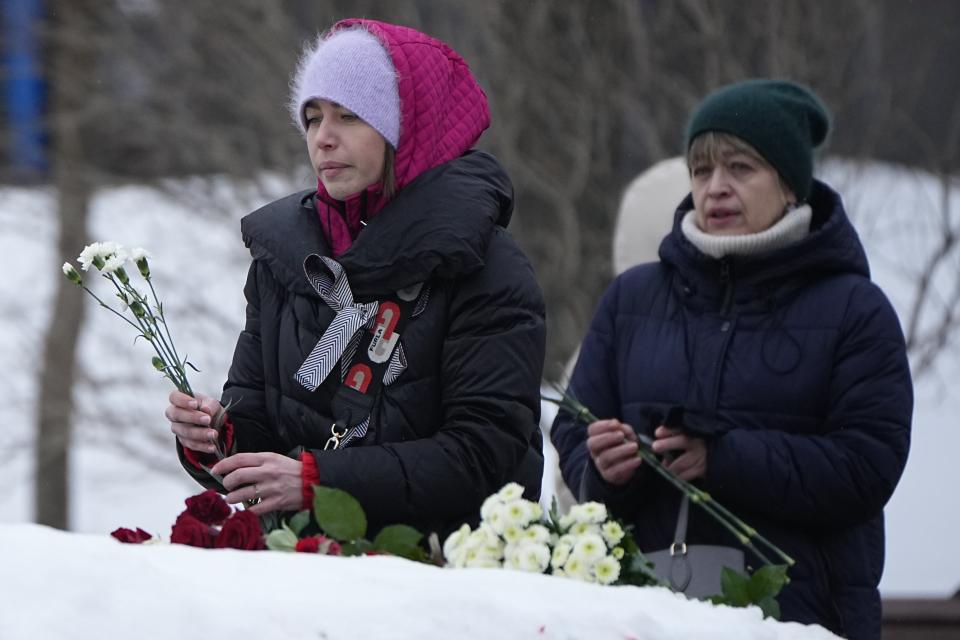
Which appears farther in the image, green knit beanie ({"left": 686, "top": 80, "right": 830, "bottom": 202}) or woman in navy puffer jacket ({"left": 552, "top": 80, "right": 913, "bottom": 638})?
green knit beanie ({"left": 686, "top": 80, "right": 830, "bottom": 202})

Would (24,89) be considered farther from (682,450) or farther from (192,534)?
(192,534)

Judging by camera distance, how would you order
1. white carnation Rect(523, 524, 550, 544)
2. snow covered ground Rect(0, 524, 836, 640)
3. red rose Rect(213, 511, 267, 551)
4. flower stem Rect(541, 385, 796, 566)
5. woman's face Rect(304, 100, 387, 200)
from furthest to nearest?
flower stem Rect(541, 385, 796, 566) < woman's face Rect(304, 100, 387, 200) < white carnation Rect(523, 524, 550, 544) < red rose Rect(213, 511, 267, 551) < snow covered ground Rect(0, 524, 836, 640)

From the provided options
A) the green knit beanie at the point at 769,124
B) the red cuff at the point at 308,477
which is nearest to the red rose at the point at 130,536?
the red cuff at the point at 308,477

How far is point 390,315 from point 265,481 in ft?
1.08

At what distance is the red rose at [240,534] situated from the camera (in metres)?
2.02

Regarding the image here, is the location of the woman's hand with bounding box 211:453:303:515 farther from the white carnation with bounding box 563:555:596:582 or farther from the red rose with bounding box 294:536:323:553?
the white carnation with bounding box 563:555:596:582

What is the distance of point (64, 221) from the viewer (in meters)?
7.43

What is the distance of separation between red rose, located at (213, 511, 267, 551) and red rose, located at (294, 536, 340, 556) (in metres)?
0.05

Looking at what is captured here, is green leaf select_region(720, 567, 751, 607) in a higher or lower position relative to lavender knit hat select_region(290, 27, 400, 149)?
lower

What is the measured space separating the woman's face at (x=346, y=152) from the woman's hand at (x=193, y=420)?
1.30 feet

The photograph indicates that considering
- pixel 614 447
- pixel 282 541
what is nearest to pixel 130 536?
pixel 282 541

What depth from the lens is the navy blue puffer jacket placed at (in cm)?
301

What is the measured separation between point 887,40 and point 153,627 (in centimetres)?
529

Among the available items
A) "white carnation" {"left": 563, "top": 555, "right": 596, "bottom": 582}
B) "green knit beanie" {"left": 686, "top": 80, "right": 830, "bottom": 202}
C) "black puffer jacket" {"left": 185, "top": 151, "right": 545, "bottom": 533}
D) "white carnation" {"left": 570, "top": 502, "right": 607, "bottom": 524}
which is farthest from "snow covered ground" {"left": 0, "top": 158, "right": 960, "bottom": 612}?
"white carnation" {"left": 563, "top": 555, "right": 596, "bottom": 582}
